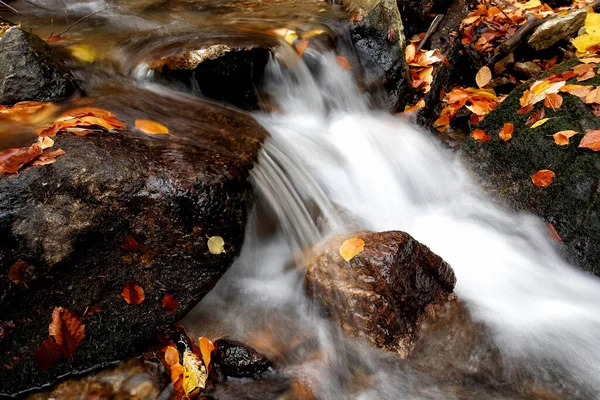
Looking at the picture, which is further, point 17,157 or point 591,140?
point 591,140

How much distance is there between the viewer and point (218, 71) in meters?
4.57

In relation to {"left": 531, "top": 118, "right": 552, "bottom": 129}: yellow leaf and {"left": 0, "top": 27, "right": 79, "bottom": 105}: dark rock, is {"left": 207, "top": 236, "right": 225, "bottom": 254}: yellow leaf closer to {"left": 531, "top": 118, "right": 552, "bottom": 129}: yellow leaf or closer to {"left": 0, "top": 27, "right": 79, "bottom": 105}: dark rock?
{"left": 0, "top": 27, "right": 79, "bottom": 105}: dark rock

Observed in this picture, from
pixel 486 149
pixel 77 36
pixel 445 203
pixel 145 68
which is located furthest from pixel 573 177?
pixel 77 36

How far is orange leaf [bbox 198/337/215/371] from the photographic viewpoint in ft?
9.39

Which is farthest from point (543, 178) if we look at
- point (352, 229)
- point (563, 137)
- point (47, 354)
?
point (47, 354)

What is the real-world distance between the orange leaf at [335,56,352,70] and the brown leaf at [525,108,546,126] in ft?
8.04

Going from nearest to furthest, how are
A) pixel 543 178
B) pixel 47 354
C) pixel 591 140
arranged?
pixel 47 354
pixel 591 140
pixel 543 178

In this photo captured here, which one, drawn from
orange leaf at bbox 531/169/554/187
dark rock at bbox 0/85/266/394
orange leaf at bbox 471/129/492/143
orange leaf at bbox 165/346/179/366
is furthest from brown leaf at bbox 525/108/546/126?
orange leaf at bbox 165/346/179/366

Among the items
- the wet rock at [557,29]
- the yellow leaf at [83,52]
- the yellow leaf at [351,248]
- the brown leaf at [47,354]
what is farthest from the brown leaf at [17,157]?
the wet rock at [557,29]

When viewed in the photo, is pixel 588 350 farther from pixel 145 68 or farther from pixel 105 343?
pixel 145 68

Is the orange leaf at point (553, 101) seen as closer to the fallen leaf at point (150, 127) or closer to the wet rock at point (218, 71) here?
the wet rock at point (218, 71)

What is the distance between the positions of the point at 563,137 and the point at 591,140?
0.75ft

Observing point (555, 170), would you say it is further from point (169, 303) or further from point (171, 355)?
point (171, 355)

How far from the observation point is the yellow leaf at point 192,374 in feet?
8.89
